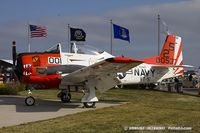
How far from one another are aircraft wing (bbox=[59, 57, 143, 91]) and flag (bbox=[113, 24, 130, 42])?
21072 millimetres

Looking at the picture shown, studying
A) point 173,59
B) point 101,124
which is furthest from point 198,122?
point 173,59

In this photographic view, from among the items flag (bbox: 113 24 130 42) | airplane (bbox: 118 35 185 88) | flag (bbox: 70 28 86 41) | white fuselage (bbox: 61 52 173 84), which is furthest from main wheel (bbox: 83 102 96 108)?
flag (bbox: 113 24 130 42)

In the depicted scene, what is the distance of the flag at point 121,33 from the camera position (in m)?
36.1

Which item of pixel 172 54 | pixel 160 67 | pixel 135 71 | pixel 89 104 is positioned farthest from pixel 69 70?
pixel 172 54

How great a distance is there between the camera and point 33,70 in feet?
47.0

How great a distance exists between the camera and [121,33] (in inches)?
1431

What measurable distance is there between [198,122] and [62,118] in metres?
3.82

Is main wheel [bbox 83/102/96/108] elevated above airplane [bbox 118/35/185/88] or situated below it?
below

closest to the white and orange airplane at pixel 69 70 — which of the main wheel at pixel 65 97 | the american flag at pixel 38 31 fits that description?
the main wheel at pixel 65 97

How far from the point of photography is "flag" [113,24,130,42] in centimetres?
3609

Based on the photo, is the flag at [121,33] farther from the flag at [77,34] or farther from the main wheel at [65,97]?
the main wheel at [65,97]

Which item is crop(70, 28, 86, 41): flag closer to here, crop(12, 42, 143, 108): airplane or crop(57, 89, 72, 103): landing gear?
crop(57, 89, 72, 103): landing gear

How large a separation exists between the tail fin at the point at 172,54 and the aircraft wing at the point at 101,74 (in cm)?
454

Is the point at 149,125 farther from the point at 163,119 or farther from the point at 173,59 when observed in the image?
the point at 173,59
